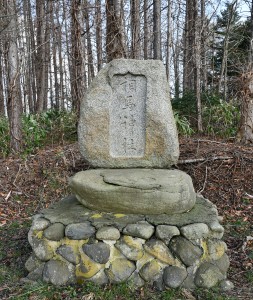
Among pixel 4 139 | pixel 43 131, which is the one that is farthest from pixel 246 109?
pixel 4 139

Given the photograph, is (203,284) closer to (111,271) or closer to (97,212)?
(111,271)

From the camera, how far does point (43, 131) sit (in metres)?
8.57

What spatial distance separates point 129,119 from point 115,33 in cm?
374

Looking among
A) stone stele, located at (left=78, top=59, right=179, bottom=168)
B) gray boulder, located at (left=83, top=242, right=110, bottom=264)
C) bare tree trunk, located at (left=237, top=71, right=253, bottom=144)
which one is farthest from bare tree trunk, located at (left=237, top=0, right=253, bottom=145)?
gray boulder, located at (left=83, top=242, right=110, bottom=264)

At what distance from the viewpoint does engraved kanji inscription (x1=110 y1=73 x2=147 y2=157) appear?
12.1ft

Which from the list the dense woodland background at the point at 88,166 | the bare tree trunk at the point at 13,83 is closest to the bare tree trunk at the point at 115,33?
the dense woodland background at the point at 88,166

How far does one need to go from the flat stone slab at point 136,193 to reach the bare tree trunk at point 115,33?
4.11 metres

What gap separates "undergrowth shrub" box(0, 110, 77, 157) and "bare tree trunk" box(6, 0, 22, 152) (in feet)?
0.79

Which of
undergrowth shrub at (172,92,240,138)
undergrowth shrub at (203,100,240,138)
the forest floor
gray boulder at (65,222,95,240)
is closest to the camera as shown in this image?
the forest floor

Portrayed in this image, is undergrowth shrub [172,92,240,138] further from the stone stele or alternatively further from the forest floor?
the stone stele

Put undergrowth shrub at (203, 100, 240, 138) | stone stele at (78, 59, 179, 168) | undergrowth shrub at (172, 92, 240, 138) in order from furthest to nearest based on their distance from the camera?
undergrowth shrub at (203, 100, 240, 138)
undergrowth shrub at (172, 92, 240, 138)
stone stele at (78, 59, 179, 168)

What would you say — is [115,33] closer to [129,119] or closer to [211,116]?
[211,116]

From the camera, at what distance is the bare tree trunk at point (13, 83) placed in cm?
702

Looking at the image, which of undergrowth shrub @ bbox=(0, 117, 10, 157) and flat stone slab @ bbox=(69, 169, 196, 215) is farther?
undergrowth shrub @ bbox=(0, 117, 10, 157)
